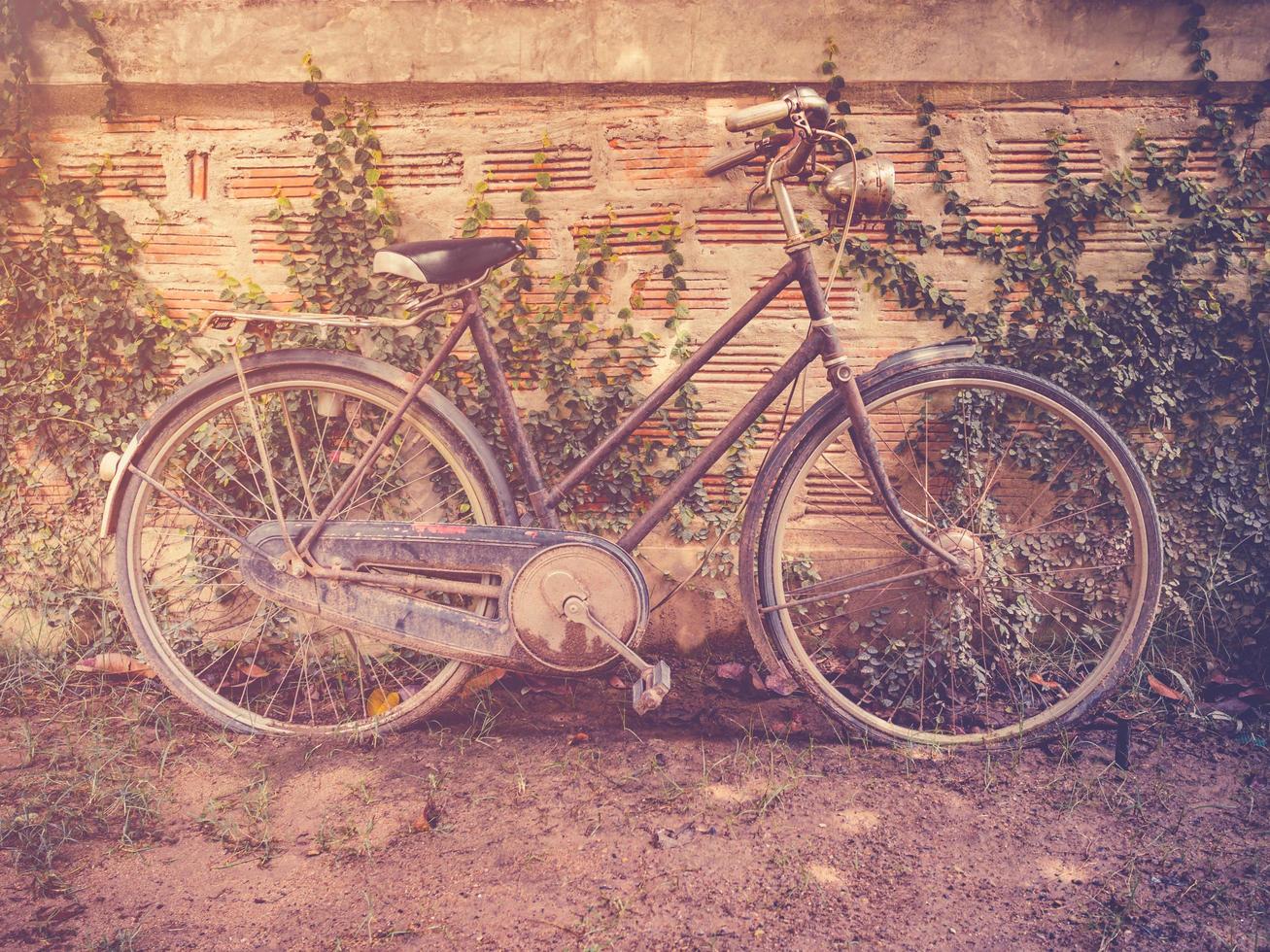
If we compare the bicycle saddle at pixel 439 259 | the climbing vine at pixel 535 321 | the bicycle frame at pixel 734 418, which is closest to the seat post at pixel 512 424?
the bicycle frame at pixel 734 418

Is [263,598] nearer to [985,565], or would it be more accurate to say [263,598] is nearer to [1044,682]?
[985,565]

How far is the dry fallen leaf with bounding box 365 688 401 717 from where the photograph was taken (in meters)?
2.89

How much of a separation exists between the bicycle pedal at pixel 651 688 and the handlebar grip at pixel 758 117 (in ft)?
4.79

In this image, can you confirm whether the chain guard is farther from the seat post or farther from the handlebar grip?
the handlebar grip

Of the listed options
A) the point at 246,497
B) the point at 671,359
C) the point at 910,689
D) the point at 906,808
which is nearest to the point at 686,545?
the point at 671,359

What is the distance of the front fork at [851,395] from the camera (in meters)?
2.36

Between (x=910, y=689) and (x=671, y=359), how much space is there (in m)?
1.41

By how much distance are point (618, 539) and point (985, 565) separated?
1.21m

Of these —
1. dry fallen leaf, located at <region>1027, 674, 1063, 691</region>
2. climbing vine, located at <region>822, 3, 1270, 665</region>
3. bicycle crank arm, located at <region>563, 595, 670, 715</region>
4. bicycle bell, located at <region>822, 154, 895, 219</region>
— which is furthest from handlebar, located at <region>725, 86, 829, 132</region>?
dry fallen leaf, located at <region>1027, 674, 1063, 691</region>

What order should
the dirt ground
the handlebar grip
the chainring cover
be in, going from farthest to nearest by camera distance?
the chainring cover < the handlebar grip < the dirt ground

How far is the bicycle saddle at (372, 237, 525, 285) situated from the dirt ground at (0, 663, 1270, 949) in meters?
1.41

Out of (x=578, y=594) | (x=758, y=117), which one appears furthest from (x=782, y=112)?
(x=578, y=594)

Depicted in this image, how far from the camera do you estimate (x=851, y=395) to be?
2.37 metres

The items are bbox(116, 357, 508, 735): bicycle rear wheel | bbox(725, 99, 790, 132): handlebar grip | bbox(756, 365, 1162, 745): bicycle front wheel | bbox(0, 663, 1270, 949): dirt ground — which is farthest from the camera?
bbox(756, 365, 1162, 745): bicycle front wheel
